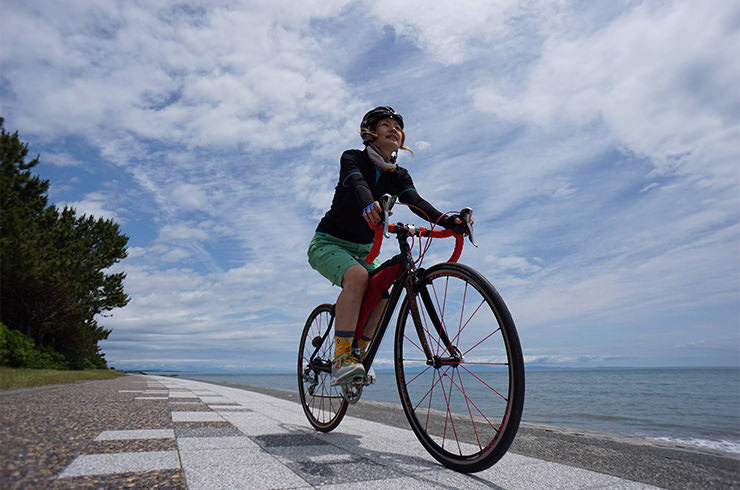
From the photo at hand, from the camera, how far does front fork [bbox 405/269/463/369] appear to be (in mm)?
2547

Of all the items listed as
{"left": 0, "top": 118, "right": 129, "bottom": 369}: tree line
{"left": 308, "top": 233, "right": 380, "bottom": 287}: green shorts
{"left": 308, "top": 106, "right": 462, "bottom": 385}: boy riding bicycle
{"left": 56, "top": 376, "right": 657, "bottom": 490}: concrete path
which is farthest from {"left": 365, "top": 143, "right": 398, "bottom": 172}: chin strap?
{"left": 0, "top": 118, "right": 129, "bottom": 369}: tree line

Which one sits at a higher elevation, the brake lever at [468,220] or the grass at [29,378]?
the brake lever at [468,220]

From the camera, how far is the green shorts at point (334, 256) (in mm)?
3170

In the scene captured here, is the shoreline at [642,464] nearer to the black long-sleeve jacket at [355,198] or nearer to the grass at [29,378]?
the black long-sleeve jacket at [355,198]

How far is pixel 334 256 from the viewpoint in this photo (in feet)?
10.6

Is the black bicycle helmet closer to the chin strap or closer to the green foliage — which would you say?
the chin strap

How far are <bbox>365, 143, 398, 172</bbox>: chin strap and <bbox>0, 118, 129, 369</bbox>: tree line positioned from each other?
2126 cm

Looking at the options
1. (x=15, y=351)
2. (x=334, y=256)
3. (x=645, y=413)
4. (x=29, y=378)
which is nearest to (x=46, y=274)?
(x=15, y=351)

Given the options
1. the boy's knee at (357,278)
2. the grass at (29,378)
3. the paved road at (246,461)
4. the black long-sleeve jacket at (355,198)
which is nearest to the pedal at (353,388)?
the paved road at (246,461)

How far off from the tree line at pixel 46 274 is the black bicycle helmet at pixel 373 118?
69.4ft

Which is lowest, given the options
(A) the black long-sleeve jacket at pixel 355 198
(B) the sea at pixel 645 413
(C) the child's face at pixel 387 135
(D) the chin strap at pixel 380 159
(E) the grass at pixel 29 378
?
(B) the sea at pixel 645 413

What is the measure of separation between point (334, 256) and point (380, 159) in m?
0.86

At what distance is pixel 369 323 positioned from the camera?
3.20 m

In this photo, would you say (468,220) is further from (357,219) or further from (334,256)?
(334,256)
